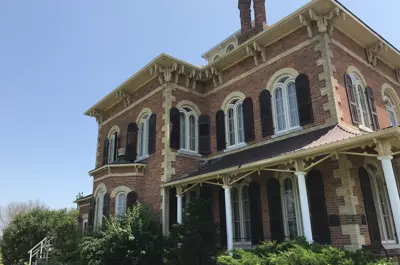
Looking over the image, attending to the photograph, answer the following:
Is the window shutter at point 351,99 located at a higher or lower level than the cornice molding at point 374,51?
lower

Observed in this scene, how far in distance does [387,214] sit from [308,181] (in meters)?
2.67

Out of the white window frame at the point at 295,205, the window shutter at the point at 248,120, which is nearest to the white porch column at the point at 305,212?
the white window frame at the point at 295,205

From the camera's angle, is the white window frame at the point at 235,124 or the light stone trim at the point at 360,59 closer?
the light stone trim at the point at 360,59

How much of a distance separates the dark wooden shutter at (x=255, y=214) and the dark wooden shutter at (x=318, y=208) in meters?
1.95

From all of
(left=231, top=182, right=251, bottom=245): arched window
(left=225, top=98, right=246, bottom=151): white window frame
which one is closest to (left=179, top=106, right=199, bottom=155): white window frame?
(left=225, top=98, right=246, bottom=151): white window frame

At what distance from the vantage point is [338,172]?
880cm

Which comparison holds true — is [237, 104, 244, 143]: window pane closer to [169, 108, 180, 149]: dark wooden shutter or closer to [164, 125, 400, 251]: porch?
[164, 125, 400, 251]: porch

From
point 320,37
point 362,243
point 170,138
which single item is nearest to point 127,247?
point 170,138

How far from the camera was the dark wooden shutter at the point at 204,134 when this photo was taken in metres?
14.0

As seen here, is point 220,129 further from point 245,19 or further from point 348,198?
point 348,198

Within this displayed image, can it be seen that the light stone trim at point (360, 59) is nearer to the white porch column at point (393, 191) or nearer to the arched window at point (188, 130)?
the white porch column at point (393, 191)

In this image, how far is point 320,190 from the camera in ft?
30.1

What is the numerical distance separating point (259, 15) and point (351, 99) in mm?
6354

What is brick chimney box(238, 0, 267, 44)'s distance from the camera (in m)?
14.6
